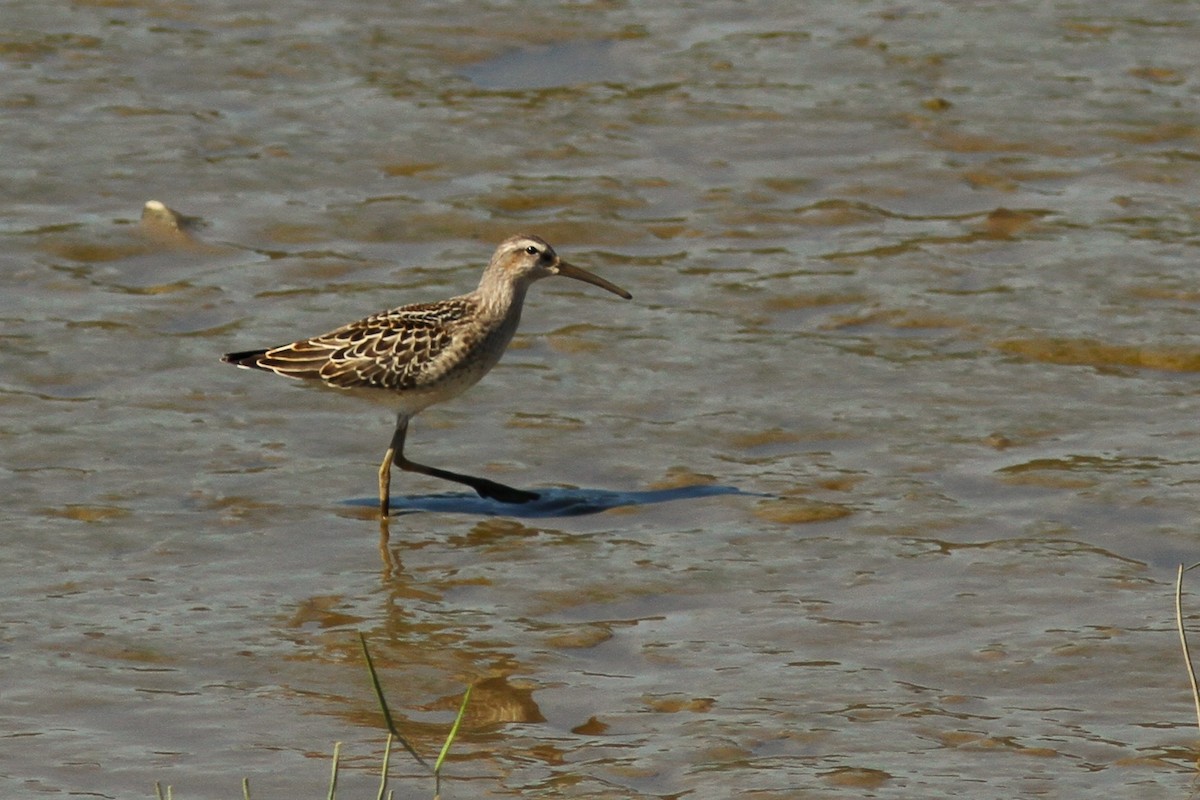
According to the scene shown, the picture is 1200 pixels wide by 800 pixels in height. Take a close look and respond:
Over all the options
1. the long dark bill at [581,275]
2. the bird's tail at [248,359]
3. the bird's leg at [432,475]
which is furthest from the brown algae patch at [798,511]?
the bird's tail at [248,359]

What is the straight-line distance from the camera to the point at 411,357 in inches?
396

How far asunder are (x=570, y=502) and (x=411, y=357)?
99 cm

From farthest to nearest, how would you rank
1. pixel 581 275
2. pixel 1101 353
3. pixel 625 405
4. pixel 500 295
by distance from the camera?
pixel 1101 353, pixel 625 405, pixel 581 275, pixel 500 295

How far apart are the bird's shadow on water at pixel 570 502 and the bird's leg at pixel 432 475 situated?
0.04 meters

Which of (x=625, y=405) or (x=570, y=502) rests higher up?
(x=625, y=405)

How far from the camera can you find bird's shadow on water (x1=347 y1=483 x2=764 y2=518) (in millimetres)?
9984

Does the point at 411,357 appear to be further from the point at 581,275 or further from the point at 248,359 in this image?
the point at 581,275

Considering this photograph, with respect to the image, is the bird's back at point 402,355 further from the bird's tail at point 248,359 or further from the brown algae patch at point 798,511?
the brown algae patch at point 798,511

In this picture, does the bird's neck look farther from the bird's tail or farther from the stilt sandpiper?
the bird's tail

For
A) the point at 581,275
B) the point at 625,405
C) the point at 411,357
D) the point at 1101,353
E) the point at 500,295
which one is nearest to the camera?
the point at 411,357

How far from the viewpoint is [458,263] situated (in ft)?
42.3

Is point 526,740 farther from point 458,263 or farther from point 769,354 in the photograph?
point 458,263

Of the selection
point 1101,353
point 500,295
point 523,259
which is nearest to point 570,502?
point 500,295

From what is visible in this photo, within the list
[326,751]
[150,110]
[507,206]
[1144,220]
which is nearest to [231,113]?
[150,110]
